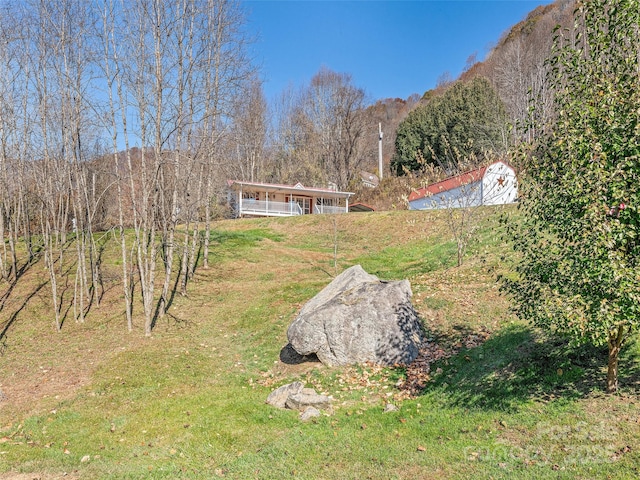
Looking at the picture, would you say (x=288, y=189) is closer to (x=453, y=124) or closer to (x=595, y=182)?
(x=453, y=124)

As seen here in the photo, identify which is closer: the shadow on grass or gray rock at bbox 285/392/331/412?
the shadow on grass

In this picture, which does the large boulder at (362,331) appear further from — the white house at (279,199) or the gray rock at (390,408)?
the white house at (279,199)

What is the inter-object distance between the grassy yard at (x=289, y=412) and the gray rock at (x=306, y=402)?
1.03 feet

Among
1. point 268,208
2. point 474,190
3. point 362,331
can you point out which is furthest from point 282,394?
point 268,208

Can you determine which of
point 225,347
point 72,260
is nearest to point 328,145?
point 72,260

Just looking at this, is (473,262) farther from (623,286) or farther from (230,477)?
(230,477)

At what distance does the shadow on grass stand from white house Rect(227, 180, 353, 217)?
1091 inches

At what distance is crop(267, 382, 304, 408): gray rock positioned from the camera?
7301 millimetres

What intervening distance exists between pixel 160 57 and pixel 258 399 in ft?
31.6

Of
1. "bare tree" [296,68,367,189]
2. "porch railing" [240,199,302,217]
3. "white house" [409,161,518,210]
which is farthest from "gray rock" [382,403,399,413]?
"bare tree" [296,68,367,189]

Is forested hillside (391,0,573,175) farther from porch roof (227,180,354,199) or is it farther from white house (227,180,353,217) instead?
white house (227,180,353,217)

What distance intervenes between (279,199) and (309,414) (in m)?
33.4

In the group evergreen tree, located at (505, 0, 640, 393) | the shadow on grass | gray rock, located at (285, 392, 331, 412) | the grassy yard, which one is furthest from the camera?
gray rock, located at (285, 392, 331, 412)

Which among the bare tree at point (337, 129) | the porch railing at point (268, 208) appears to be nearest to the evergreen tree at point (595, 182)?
the porch railing at point (268, 208)
